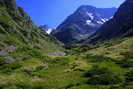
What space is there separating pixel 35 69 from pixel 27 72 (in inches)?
224

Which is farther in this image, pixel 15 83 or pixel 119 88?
pixel 15 83

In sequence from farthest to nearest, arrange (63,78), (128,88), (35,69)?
1. (35,69)
2. (63,78)
3. (128,88)

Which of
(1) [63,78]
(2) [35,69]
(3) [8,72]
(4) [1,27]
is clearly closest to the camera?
(1) [63,78]

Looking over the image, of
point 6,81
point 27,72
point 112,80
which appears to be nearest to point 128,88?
point 112,80

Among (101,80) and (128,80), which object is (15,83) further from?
(128,80)

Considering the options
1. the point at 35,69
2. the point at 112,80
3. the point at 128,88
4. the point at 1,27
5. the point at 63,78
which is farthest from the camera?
the point at 1,27

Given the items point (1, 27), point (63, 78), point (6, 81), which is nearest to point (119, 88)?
point (63, 78)

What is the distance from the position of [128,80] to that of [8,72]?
→ 32310 millimetres

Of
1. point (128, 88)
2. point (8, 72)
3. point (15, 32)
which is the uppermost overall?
point (15, 32)

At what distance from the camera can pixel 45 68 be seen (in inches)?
2945

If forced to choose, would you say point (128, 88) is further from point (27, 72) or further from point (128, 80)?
point (27, 72)

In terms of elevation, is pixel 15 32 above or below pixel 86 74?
above

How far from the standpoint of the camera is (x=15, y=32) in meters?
197

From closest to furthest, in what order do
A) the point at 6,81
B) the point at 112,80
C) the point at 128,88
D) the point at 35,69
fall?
the point at 128,88 → the point at 112,80 → the point at 6,81 → the point at 35,69
